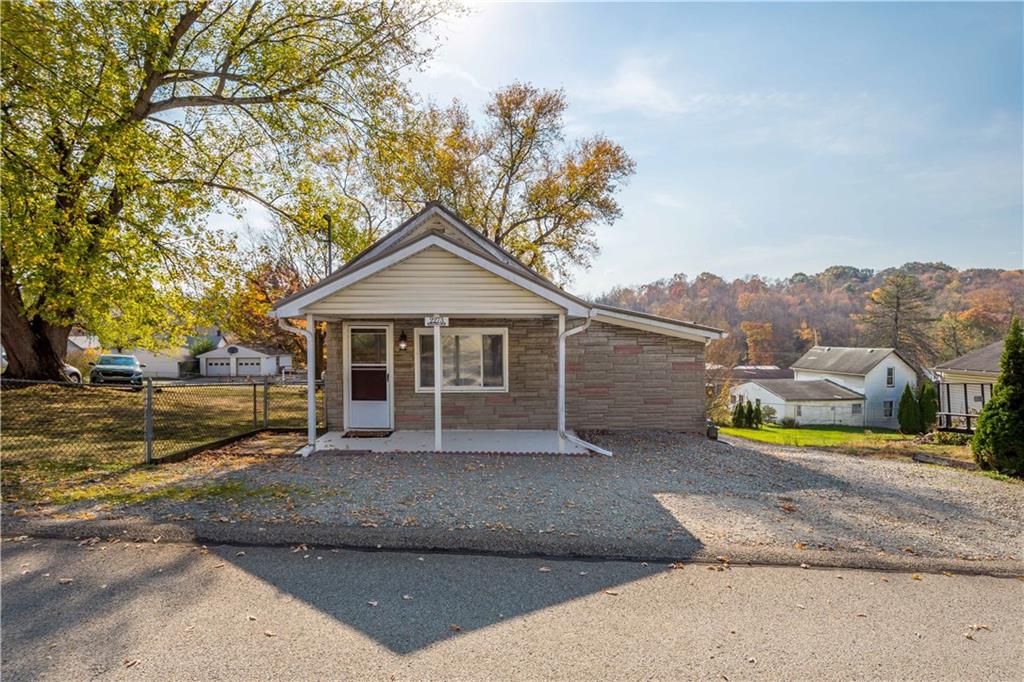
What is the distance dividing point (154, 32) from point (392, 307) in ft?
25.4

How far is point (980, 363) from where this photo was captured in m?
21.7

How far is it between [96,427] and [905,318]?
172ft

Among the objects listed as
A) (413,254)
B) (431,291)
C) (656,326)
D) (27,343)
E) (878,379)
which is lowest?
(878,379)

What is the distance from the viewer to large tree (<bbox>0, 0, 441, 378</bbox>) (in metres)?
8.74

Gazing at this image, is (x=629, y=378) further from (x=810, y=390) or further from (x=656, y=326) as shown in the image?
(x=810, y=390)

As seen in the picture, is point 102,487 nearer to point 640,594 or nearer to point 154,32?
point 640,594

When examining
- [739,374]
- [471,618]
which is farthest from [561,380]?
[739,374]

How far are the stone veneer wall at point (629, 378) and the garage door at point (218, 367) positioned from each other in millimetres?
40012

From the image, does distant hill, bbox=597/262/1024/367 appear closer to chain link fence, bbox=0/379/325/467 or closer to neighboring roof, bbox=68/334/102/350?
chain link fence, bbox=0/379/325/467

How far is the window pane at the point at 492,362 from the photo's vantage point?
34.7 ft

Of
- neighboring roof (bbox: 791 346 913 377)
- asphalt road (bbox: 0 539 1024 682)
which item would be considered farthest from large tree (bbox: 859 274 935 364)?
asphalt road (bbox: 0 539 1024 682)

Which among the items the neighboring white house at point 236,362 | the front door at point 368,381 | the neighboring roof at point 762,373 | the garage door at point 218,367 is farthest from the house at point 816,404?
the garage door at point 218,367

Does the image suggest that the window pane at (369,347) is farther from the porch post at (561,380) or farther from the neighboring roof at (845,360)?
the neighboring roof at (845,360)

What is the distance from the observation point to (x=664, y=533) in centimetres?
496
